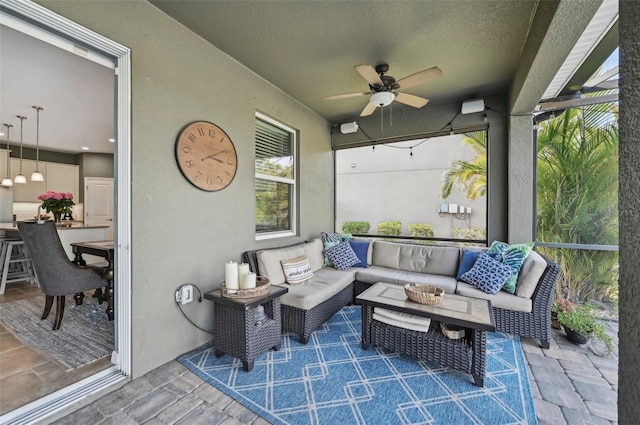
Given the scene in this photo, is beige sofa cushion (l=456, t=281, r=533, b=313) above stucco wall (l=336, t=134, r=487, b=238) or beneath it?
beneath

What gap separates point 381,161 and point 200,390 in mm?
5967

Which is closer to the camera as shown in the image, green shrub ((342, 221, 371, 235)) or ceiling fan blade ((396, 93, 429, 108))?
ceiling fan blade ((396, 93, 429, 108))

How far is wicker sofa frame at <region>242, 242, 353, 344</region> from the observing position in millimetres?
2479

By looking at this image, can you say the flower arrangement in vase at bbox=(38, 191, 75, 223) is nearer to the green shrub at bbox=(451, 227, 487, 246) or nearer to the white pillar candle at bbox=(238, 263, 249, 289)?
the white pillar candle at bbox=(238, 263, 249, 289)

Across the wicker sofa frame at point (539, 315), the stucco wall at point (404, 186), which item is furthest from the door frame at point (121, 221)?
the stucco wall at point (404, 186)

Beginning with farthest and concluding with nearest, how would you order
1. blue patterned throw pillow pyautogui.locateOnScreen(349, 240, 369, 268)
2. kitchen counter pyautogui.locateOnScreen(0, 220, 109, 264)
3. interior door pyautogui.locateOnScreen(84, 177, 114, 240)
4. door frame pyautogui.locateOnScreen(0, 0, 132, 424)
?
interior door pyautogui.locateOnScreen(84, 177, 114, 240) → kitchen counter pyautogui.locateOnScreen(0, 220, 109, 264) → blue patterned throw pillow pyautogui.locateOnScreen(349, 240, 369, 268) → door frame pyautogui.locateOnScreen(0, 0, 132, 424)

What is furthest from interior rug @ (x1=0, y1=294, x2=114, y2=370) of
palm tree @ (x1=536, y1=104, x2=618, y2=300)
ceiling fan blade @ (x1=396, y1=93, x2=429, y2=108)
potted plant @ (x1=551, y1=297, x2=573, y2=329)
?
palm tree @ (x1=536, y1=104, x2=618, y2=300)

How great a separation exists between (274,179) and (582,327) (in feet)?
11.6

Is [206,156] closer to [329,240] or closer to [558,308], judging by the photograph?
[329,240]

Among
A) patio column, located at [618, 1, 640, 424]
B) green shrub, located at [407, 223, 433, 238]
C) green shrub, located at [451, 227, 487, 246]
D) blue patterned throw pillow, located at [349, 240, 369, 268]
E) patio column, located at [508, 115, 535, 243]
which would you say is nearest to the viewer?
patio column, located at [618, 1, 640, 424]

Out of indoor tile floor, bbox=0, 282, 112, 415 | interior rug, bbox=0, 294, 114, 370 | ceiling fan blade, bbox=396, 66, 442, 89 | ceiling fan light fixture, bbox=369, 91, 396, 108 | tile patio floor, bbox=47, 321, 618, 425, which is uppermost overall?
ceiling fan blade, bbox=396, 66, 442, 89

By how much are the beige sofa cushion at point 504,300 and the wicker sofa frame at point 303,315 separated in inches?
54.2

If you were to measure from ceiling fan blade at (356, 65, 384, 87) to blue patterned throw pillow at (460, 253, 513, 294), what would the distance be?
7.03 feet

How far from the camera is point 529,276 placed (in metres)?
2.54
